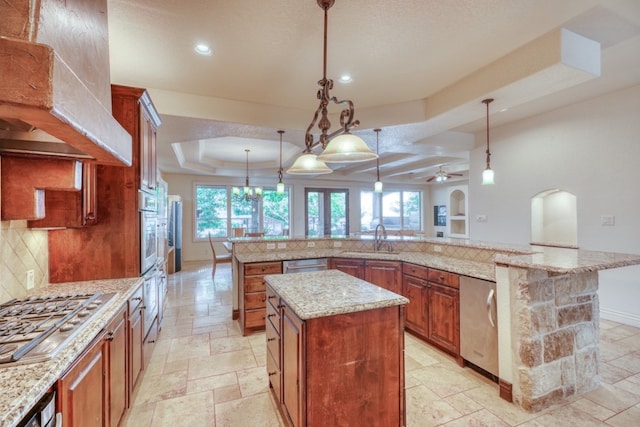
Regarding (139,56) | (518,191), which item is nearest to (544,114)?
(518,191)

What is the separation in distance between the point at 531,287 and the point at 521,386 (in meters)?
0.70

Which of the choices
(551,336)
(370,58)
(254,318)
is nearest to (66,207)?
(254,318)

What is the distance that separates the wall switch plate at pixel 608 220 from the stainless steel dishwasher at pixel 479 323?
256cm

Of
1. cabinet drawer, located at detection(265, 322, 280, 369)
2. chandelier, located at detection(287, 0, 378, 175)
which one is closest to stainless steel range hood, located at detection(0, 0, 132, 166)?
chandelier, located at detection(287, 0, 378, 175)

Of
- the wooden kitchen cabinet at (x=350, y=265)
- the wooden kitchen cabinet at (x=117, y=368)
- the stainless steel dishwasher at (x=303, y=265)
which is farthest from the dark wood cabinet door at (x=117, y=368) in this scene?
the wooden kitchen cabinet at (x=350, y=265)

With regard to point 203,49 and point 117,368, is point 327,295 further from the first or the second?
point 203,49

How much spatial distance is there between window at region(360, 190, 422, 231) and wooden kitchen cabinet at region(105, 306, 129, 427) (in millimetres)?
Result: 8686

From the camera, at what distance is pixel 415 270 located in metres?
3.08

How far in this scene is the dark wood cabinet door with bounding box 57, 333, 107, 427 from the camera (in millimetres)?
1055

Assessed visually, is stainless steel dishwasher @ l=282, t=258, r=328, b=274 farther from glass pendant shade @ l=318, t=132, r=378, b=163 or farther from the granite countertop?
the granite countertop

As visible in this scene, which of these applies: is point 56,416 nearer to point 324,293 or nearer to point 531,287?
point 324,293

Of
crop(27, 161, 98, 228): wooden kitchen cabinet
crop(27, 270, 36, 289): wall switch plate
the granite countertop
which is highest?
crop(27, 161, 98, 228): wooden kitchen cabinet

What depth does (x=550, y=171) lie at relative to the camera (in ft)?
13.4

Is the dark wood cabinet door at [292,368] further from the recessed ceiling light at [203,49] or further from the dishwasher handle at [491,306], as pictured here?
the recessed ceiling light at [203,49]
